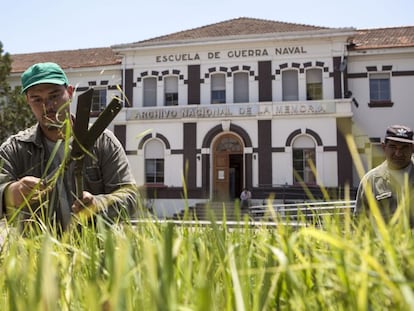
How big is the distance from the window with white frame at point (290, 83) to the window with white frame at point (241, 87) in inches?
69.1

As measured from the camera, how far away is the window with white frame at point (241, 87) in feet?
69.3

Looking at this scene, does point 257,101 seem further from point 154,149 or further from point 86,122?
point 86,122

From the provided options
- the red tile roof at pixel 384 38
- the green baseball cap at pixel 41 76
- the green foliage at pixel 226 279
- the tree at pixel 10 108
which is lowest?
the green foliage at pixel 226 279

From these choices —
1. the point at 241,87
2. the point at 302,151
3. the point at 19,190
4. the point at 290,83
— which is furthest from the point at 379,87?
the point at 19,190

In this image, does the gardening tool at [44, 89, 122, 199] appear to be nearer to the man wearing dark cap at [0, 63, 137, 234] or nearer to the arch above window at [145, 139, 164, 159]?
the man wearing dark cap at [0, 63, 137, 234]

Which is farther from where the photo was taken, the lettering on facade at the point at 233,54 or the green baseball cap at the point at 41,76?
the lettering on facade at the point at 233,54

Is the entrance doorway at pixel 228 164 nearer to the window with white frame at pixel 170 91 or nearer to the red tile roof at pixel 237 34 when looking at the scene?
the window with white frame at pixel 170 91

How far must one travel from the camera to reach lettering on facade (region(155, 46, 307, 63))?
67.7ft

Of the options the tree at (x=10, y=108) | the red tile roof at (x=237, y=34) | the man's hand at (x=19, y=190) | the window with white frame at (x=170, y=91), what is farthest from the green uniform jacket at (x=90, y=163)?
the red tile roof at (x=237, y=34)

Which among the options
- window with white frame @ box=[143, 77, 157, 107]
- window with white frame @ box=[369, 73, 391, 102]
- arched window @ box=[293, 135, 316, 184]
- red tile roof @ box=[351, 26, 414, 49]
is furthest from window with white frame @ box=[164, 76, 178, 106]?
window with white frame @ box=[369, 73, 391, 102]

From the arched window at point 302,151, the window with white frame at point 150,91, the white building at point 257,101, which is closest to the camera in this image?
the white building at point 257,101

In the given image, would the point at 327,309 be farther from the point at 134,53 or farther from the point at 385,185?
the point at 134,53

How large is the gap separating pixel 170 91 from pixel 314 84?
7.02m

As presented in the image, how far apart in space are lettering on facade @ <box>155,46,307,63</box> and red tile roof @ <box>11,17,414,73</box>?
2.78ft
